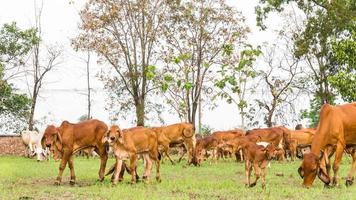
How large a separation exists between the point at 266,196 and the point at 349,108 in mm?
4890

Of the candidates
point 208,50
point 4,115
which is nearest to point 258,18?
point 208,50

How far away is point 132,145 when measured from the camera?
15.7 meters

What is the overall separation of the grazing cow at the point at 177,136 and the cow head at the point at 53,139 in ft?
32.0

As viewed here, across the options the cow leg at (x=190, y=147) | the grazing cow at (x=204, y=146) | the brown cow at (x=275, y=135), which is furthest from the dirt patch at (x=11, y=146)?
the brown cow at (x=275, y=135)

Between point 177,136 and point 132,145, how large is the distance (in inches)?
428

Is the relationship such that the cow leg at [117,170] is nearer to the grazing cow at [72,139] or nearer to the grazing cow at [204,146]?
the grazing cow at [72,139]

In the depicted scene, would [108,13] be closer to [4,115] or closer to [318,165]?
[4,115]

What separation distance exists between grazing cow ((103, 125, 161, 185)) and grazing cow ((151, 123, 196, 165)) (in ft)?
29.1

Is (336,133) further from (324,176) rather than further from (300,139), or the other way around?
(300,139)

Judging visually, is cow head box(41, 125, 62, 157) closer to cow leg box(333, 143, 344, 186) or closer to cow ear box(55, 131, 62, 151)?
cow ear box(55, 131, 62, 151)

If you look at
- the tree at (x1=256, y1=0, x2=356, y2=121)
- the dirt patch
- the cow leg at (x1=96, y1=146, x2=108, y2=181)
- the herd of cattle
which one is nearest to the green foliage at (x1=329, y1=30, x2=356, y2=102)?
the tree at (x1=256, y1=0, x2=356, y2=121)

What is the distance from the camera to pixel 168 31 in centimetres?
4500

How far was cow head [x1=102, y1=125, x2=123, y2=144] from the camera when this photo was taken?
15.1 metres

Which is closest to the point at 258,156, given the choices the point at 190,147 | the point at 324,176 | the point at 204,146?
the point at 324,176
